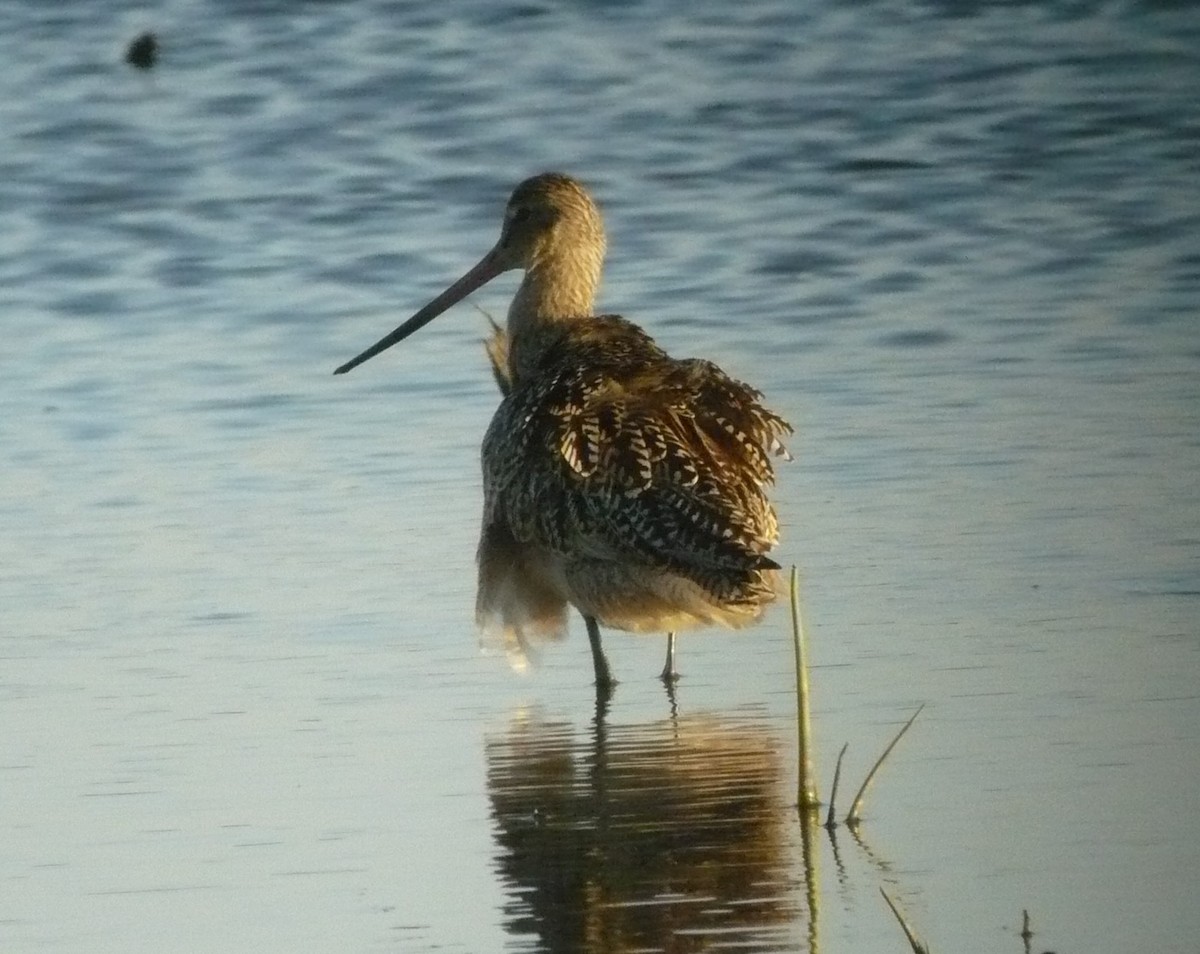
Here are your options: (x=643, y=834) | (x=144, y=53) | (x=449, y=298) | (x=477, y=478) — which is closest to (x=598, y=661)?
(x=643, y=834)

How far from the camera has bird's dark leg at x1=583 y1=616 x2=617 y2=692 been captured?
593 cm

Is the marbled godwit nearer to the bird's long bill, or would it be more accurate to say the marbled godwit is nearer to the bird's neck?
the bird's neck

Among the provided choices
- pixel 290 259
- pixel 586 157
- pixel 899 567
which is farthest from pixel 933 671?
pixel 586 157

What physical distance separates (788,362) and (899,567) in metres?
2.54

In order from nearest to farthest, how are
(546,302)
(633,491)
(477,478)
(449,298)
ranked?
1. (633,491)
2. (546,302)
3. (477,478)
4. (449,298)

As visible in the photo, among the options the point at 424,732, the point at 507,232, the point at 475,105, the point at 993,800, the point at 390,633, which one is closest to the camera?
the point at 993,800

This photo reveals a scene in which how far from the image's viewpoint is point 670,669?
6.02 metres

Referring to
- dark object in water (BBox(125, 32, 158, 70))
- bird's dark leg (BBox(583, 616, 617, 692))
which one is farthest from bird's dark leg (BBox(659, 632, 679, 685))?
dark object in water (BBox(125, 32, 158, 70))

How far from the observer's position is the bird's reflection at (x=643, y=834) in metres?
4.13

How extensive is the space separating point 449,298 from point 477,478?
0.51m

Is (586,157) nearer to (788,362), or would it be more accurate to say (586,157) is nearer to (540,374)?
(788,362)

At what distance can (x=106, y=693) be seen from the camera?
5.78m

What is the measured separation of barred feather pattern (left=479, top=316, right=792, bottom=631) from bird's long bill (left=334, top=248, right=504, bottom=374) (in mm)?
1000

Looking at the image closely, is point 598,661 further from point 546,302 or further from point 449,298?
point 449,298
